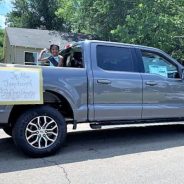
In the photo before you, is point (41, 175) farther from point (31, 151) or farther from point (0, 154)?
point (0, 154)

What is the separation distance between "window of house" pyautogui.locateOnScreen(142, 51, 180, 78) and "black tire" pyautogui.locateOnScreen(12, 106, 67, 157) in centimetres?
208

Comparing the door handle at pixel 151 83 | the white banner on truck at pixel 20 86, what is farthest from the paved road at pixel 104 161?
the door handle at pixel 151 83

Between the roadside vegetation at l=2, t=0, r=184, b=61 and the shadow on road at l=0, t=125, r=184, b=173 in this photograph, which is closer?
the shadow on road at l=0, t=125, r=184, b=173

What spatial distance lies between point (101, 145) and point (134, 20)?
→ 1917cm

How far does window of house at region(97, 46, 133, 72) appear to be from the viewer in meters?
7.31

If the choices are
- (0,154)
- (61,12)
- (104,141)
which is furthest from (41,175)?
(61,12)

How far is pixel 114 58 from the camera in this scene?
24.6 ft

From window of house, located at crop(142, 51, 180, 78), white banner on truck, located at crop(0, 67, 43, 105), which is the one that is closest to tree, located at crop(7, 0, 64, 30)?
window of house, located at crop(142, 51, 180, 78)

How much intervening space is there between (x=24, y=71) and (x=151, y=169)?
2.41 m

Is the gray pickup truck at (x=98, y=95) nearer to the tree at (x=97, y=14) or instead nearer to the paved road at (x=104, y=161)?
the paved road at (x=104, y=161)

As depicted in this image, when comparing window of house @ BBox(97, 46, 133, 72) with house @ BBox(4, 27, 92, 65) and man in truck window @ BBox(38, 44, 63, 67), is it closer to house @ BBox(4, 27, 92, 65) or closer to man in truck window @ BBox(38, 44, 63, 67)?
man in truck window @ BBox(38, 44, 63, 67)

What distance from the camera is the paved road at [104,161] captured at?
17.6 feet

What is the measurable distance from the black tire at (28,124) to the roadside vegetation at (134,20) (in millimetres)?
18726

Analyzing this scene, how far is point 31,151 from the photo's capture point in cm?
638
